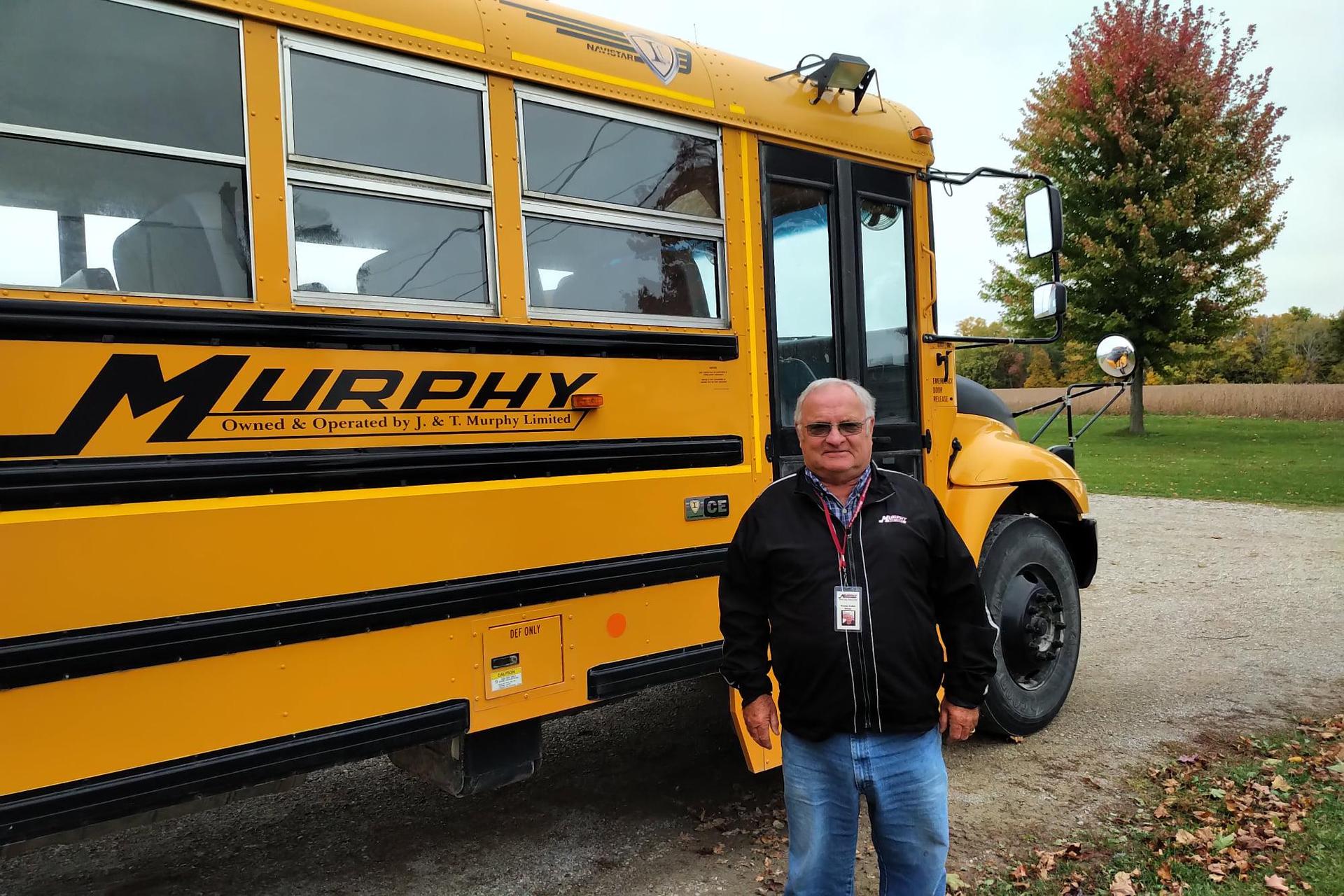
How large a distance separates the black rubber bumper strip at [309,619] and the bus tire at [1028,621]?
1.83 m

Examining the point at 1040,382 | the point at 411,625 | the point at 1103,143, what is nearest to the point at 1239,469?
the point at 1103,143

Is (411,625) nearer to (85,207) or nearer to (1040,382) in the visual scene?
(85,207)

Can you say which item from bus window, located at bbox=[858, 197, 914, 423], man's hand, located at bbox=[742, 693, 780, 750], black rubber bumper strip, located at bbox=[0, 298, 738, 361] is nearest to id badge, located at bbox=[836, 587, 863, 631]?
man's hand, located at bbox=[742, 693, 780, 750]

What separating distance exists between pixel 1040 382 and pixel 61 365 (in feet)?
140

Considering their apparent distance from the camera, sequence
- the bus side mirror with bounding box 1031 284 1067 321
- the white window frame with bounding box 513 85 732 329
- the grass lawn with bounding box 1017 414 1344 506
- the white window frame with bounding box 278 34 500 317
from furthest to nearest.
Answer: the grass lawn with bounding box 1017 414 1344 506 < the bus side mirror with bounding box 1031 284 1067 321 < the white window frame with bounding box 513 85 732 329 < the white window frame with bounding box 278 34 500 317

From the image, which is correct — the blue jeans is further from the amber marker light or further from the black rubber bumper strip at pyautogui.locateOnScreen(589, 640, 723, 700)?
the amber marker light

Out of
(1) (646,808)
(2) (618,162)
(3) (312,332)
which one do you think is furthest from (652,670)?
(2) (618,162)

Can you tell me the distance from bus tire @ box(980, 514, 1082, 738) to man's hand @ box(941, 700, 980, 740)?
1.94 metres

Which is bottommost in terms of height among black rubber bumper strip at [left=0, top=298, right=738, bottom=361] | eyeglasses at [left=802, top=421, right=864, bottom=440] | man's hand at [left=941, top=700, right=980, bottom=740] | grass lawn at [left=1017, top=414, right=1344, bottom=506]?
grass lawn at [left=1017, top=414, right=1344, bottom=506]

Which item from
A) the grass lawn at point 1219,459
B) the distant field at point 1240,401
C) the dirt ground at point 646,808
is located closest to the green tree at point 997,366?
the distant field at point 1240,401

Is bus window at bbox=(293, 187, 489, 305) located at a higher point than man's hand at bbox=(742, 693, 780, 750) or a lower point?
higher

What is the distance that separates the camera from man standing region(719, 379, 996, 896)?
219 centimetres

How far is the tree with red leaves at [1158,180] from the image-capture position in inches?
712

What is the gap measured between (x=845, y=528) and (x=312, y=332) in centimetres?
147
